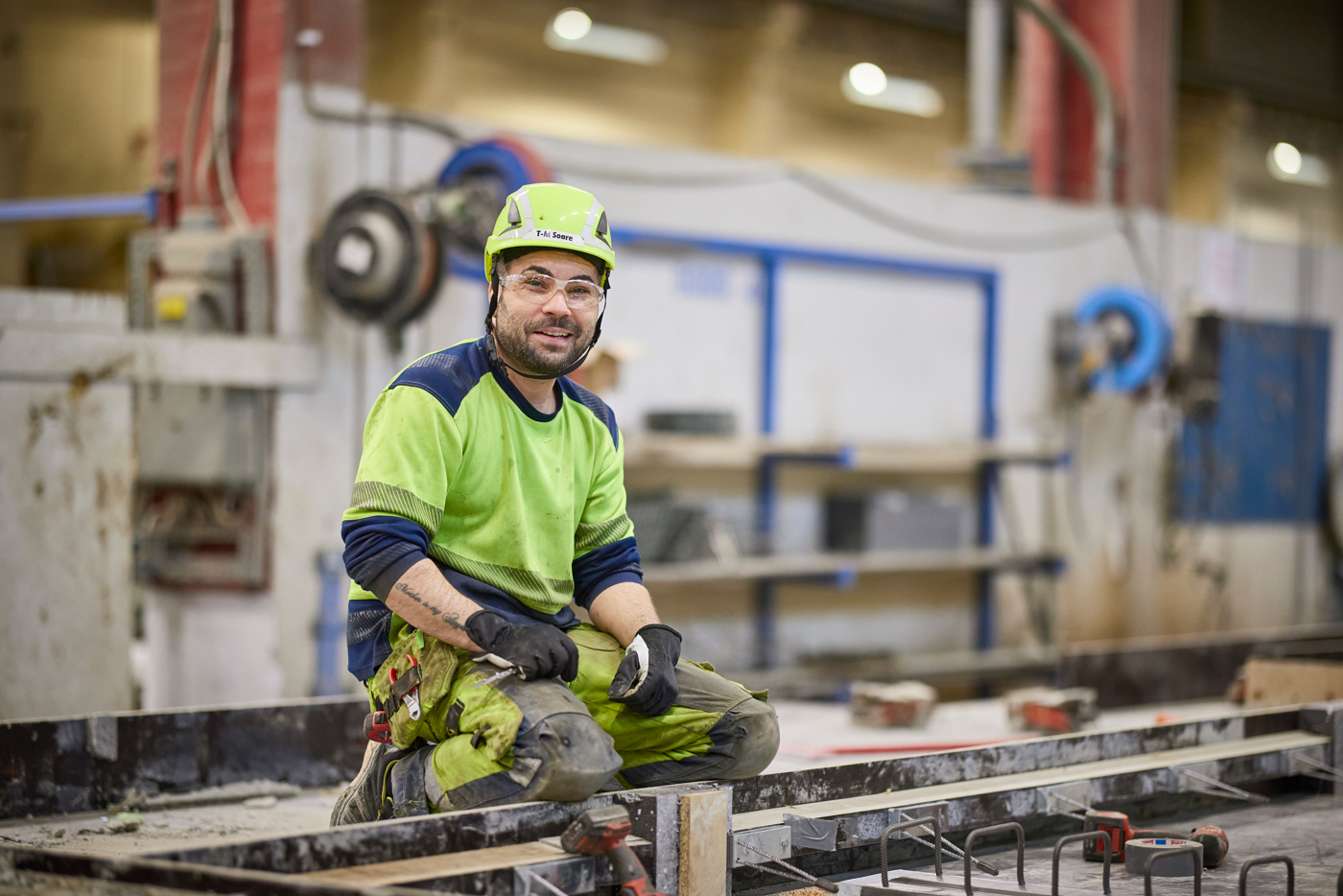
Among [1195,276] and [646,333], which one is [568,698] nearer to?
[646,333]

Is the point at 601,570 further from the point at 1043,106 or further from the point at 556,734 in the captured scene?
the point at 1043,106

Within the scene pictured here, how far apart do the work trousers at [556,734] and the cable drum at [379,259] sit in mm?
2538

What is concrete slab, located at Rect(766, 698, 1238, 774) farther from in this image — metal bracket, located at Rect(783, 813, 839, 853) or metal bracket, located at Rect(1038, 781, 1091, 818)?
metal bracket, located at Rect(783, 813, 839, 853)

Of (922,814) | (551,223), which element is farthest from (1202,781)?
(551,223)

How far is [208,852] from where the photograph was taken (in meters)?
2.15

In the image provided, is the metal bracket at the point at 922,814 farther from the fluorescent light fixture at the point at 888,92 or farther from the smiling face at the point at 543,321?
the fluorescent light fixture at the point at 888,92

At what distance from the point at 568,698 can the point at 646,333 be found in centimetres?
405

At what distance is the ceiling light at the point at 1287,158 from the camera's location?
13.3 meters

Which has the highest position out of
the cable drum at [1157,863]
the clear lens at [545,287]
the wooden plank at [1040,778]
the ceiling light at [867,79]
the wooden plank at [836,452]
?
the ceiling light at [867,79]

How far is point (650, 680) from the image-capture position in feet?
9.04

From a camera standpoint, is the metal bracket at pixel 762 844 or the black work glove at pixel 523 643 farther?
the metal bracket at pixel 762 844

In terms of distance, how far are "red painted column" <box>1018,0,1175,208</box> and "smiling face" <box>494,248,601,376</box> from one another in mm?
6224

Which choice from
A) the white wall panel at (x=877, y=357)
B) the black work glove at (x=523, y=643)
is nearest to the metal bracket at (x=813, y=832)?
the black work glove at (x=523, y=643)

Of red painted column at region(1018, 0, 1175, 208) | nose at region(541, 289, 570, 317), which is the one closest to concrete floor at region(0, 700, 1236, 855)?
nose at region(541, 289, 570, 317)
